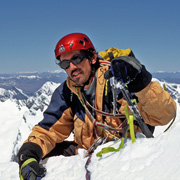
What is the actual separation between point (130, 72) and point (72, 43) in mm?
1999

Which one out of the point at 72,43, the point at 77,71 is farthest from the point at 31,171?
the point at 72,43

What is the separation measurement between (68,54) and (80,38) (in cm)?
51

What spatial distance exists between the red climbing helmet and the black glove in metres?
1.65

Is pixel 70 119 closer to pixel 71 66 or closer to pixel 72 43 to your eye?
pixel 71 66

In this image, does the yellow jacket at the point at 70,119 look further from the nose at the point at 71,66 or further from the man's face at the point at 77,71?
the nose at the point at 71,66

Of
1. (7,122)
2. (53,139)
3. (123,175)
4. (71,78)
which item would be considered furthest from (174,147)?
(7,122)

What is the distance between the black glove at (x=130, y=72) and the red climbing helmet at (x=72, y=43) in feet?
5.40

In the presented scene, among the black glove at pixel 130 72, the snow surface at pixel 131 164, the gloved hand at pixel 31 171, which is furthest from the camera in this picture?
the gloved hand at pixel 31 171

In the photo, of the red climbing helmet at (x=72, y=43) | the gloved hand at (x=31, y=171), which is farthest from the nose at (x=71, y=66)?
the gloved hand at (x=31, y=171)

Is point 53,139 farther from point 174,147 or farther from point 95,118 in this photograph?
point 174,147

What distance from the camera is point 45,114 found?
16.6ft

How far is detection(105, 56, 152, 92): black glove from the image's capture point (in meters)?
2.86

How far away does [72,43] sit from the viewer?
4.44 metres

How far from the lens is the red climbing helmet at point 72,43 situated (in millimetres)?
4422
